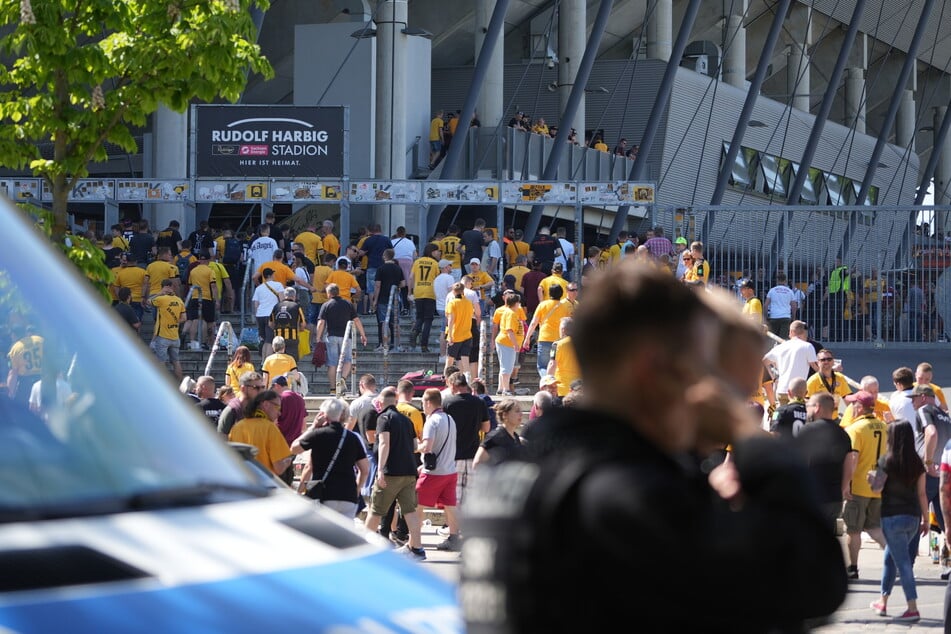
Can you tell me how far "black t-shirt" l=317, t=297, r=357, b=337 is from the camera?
63.6 ft

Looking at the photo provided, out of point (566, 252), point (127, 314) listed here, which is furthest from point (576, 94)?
point (127, 314)

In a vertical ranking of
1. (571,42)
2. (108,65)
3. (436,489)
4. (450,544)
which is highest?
(571,42)

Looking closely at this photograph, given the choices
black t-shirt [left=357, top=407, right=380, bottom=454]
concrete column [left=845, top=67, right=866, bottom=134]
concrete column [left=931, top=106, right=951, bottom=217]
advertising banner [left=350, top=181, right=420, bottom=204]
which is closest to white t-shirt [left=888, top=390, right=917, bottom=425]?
black t-shirt [left=357, top=407, right=380, bottom=454]

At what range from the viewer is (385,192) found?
2480 cm

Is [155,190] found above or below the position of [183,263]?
above

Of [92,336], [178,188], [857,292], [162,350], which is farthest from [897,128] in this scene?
[92,336]

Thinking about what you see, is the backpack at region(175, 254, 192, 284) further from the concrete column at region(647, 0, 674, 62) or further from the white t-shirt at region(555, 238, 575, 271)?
the concrete column at region(647, 0, 674, 62)

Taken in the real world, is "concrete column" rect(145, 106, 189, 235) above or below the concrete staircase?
above

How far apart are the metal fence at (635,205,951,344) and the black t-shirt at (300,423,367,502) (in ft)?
45.6

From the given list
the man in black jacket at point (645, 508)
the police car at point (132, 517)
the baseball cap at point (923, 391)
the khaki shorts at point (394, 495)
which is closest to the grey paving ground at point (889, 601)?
the baseball cap at point (923, 391)

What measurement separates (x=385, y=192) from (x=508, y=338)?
6.85 meters

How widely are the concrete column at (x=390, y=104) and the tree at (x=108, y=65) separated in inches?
895

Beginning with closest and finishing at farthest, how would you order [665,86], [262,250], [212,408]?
1. [212,408]
2. [262,250]
3. [665,86]

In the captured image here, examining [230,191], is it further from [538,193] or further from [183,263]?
[538,193]
